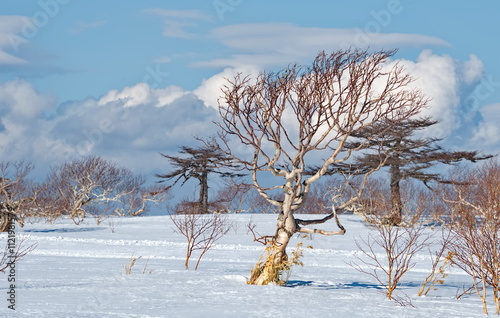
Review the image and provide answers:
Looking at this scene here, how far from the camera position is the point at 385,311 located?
36.8 ft

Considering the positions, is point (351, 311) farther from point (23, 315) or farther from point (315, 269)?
point (315, 269)

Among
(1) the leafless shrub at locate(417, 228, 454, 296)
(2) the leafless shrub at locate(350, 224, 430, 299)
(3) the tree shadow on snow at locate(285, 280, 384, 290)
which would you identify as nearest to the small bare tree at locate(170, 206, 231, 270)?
(3) the tree shadow on snow at locate(285, 280, 384, 290)

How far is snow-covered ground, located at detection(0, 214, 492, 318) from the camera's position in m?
10.4

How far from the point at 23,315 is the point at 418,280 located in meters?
11.4

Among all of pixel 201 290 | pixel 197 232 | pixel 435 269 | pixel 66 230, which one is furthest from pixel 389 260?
pixel 66 230

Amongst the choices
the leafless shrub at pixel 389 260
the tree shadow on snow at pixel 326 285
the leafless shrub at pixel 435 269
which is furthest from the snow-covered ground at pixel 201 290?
the leafless shrub at pixel 389 260

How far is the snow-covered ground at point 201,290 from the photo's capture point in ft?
34.1

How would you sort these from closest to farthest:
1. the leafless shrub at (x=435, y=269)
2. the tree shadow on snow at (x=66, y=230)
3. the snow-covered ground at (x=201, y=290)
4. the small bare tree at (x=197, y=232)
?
the snow-covered ground at (x=201, y=290)
the leafless shrub at (x=435, y=269)
the small bare tree at (x=197, y=232)
the tree shadow on snow at (x=66, y=230)

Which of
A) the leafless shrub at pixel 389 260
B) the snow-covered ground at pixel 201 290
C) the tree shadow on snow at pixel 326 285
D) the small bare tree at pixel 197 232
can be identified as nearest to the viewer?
the snow-covered ground at pixel 201 290

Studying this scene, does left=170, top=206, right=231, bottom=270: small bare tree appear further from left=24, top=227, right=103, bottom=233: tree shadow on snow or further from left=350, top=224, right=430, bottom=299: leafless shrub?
left=24, top=227, right=103, bottom=233: tree shadow on snow

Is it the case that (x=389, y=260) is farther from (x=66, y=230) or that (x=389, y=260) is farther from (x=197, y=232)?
(x=66, y=230)

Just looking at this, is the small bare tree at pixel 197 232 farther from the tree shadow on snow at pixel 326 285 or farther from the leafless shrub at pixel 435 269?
the leafless shrub at pixel 435 269

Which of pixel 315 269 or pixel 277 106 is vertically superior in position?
pixel 277 106

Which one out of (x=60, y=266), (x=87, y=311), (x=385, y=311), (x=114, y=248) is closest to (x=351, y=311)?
(x=385, y=311)
